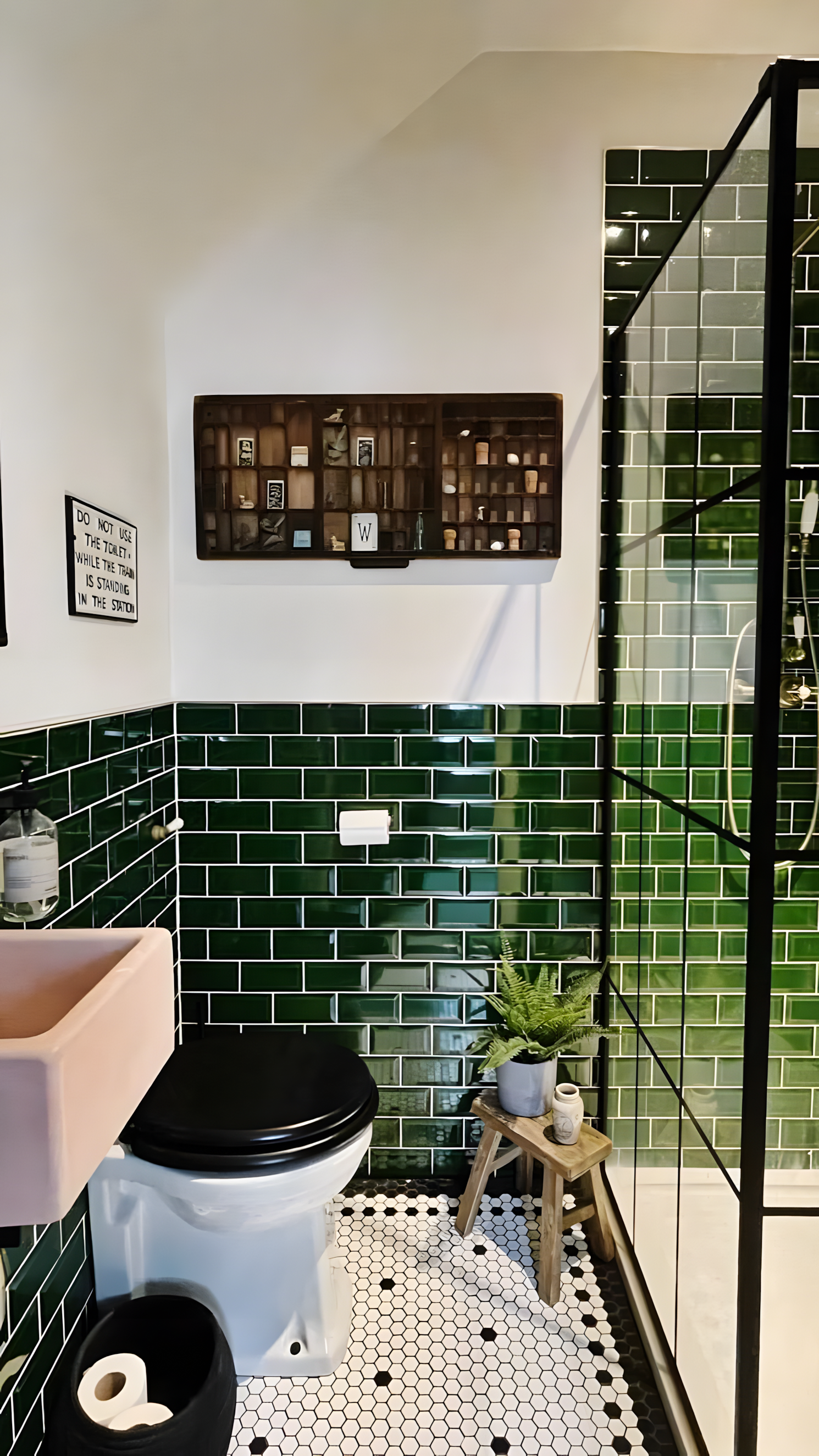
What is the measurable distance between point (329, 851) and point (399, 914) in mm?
263

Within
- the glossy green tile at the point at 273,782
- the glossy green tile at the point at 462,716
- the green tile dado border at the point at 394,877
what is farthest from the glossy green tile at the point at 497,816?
the glossy green tile at the point at 273,782

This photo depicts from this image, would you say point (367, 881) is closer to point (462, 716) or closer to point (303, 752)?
point (303, 752)

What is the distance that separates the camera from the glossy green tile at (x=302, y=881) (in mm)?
2336

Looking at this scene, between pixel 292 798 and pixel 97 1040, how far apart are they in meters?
1.42

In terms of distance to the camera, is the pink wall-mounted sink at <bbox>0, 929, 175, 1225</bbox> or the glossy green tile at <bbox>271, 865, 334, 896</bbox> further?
the glossy green tile at <bbox>271, 865, 334, 896</bbox>

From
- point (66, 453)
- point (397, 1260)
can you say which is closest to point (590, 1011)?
point (397, 1260)

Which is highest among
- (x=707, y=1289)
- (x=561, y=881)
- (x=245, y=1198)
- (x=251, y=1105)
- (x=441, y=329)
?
(x=441, y=329)

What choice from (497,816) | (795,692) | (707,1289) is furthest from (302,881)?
(795,692)

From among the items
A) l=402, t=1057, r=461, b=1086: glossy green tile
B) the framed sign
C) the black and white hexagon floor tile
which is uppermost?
the framed sign

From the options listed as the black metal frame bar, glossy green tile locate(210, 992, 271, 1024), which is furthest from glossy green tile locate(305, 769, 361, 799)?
the black metal frame bar

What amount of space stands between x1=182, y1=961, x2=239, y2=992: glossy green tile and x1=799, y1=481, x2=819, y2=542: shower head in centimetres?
178

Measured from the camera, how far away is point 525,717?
2295 mm

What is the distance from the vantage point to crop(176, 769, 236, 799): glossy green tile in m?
2.32

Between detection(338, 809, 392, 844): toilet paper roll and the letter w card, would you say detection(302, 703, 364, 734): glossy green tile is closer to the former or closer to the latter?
detection(338, 809, 392, 844): toilet paper roll
